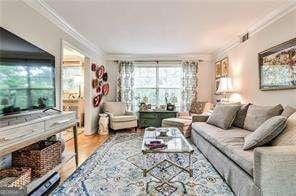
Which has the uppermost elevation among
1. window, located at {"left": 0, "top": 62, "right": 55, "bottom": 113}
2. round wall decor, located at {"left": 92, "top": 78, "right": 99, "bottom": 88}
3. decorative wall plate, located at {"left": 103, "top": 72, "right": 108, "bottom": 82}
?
decorative wall plate, located at {"left": 103, "top": 72, "right": 108, "bottom": 82}

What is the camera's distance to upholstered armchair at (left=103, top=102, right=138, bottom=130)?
21.3ft

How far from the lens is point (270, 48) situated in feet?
12.9

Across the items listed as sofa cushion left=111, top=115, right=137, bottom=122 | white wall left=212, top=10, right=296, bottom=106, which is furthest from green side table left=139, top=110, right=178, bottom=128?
white wall left=212, top=10, right=296, bottom=106

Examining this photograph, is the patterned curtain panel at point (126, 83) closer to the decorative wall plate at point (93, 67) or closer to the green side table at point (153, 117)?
the green side table at point (153, 117)

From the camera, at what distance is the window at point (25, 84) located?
2.34 metres

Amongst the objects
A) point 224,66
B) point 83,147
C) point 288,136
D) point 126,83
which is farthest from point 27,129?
point 126,83

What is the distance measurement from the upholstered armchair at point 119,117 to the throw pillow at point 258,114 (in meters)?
3.42

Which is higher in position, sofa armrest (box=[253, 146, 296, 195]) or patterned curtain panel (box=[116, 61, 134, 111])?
patterned curtain panel (box=[116, 61, 134, 111])

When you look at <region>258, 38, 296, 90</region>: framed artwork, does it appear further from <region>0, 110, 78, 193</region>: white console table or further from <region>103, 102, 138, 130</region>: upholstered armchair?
<region>103, 102, 138, 130</region>: upholstered armchair

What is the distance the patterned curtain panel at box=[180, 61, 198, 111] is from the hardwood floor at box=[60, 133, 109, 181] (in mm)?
2768

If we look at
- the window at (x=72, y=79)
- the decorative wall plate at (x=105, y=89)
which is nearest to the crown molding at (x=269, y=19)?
the decorative wall plate at (x=105, y=89)

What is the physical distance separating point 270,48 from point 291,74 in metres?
0.68

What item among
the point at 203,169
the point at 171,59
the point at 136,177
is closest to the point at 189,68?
the point at 171,59

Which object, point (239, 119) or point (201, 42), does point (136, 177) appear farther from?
point (201, 42)
